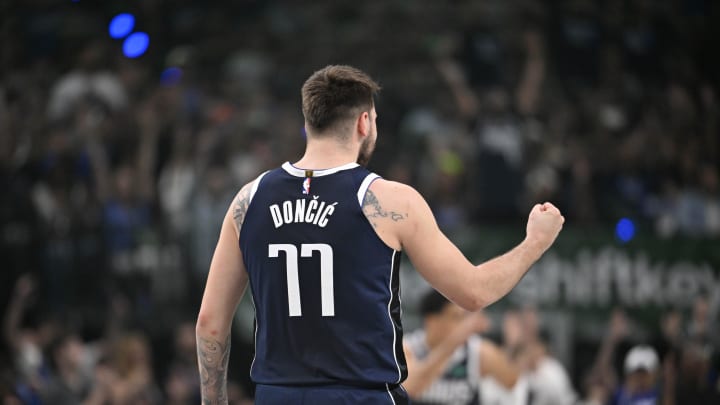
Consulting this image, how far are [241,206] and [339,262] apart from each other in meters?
0.48

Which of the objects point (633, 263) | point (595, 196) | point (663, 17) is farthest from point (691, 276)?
point (663, 17)

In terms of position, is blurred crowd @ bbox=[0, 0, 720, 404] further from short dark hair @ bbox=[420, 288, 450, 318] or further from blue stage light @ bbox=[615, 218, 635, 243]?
short dark hair @ bbox=[420, 288, 450, 318]

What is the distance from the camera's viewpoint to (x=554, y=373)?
Answer: 37.4 ft

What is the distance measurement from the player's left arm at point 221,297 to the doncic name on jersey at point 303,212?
0.18 meters

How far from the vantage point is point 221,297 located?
4.42 m

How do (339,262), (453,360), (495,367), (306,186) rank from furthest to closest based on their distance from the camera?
(495,367) → (453,360) → (306,186) → (339,262)

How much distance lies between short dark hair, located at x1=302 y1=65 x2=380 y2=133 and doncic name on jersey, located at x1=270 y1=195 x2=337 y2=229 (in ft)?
0.99

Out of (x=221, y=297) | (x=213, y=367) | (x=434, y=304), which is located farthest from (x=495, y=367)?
(x=221, y=297)

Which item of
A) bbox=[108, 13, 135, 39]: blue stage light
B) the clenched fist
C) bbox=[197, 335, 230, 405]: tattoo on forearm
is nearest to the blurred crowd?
bbox=[108, 13, 135, 39]: blue stage light

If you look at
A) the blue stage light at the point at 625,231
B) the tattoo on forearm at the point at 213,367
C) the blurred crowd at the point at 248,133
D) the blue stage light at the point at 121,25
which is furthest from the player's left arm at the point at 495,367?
the blue stage light at the point at 121,25

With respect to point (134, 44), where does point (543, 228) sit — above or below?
below

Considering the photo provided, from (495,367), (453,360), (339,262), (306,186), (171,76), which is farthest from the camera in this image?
(171,76)

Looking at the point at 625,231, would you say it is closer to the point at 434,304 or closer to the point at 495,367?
the point at 495,367

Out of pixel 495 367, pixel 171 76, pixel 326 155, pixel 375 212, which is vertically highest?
pixel 171 76
